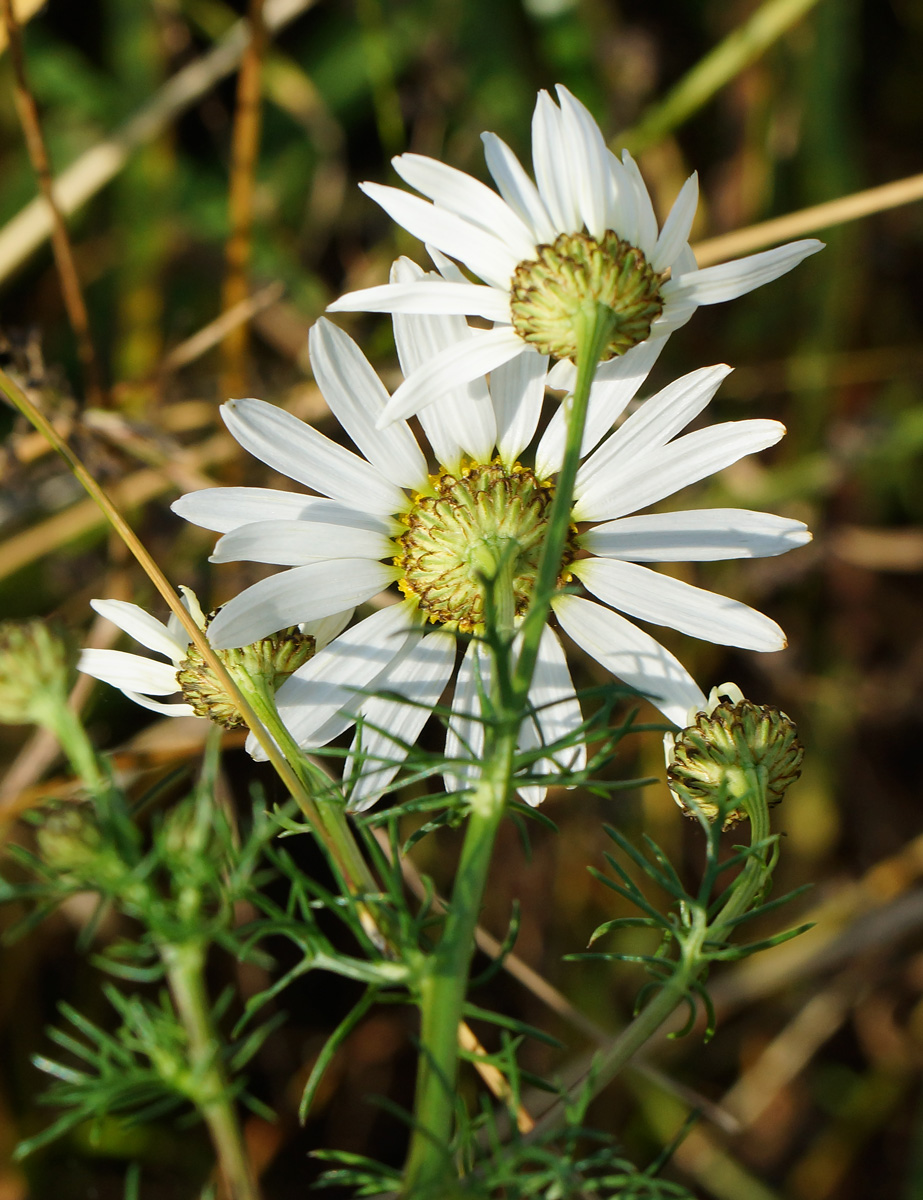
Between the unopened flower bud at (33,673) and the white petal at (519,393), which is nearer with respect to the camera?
the unopened flower bud at (33,673)

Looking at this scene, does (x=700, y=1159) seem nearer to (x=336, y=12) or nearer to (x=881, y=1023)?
(x=881, y=1023)

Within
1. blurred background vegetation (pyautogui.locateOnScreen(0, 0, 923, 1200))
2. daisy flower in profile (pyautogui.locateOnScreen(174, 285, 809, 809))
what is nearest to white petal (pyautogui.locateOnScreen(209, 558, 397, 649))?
daisy flower in profile (pyautogui.locateOnScreen(174, 285, 809, 809))

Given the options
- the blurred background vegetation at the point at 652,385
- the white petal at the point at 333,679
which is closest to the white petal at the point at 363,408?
the white petal at the point at 333,679

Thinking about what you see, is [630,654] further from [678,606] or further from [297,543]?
[297,543]

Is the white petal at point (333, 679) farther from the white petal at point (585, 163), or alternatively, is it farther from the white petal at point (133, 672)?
the white petal at point (585, 163)

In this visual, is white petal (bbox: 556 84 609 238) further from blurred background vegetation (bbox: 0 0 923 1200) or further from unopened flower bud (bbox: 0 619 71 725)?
blurred background vegetation (bbox: 0 0 923 1200)

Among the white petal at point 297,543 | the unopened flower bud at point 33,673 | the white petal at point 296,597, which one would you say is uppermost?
the white petal at point 297,543

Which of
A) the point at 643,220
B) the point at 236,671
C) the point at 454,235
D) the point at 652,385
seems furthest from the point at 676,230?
the point at 652,385

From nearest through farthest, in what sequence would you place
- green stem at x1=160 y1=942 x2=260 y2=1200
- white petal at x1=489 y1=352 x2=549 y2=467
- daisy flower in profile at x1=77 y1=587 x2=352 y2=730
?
1. green stem at x1=160 y1=942 x2=260 y2=1200
2. daisy flower in profile at x1=77 y1=587 x2=352 y2=730
3. white petal at x1=489 y1=352 x2=549 y2=467
